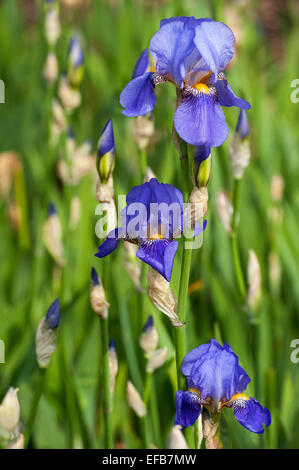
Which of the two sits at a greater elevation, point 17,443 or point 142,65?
point 142,65

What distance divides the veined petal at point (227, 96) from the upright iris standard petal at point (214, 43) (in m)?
0.02

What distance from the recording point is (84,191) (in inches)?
70.8

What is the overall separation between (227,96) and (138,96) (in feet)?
0.33

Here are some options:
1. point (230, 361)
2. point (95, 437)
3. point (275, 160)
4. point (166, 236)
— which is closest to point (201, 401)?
point (230, 361)

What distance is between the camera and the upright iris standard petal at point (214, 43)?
2.09 feet

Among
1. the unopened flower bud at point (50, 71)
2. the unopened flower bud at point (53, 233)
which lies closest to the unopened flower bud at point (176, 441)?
the unopened flower bud at point (53, 233)

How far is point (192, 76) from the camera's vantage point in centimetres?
68

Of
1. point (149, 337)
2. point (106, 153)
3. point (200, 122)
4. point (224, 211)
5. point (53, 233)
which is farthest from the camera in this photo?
point (53, 233)

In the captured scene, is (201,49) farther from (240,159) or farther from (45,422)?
(45,422)

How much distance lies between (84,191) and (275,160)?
0.67 meters

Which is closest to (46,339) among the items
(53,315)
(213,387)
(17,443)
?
(53,315)

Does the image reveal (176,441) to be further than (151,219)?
Yes

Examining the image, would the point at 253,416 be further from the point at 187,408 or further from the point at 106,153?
the point at 106,153
